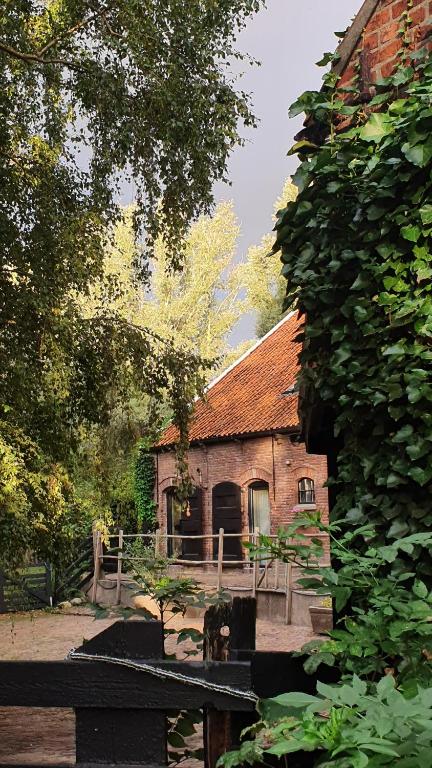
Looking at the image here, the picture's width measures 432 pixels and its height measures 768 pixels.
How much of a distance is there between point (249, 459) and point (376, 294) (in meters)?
18.5

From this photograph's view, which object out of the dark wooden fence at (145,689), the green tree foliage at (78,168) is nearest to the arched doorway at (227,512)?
the green tree foliage at (78,168)

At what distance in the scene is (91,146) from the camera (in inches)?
445

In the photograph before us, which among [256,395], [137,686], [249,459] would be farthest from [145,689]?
[256,395]

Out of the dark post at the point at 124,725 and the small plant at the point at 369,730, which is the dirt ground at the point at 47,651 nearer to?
the dark post at the point at 124,725

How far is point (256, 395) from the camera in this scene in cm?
2341

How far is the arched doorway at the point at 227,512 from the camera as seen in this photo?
74.6 feet

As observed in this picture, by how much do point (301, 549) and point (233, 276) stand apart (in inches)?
1348

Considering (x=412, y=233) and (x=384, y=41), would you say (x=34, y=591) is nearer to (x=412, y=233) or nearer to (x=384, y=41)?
(x=384, y=41)

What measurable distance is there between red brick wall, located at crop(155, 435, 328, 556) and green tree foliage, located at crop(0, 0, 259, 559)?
893 cm

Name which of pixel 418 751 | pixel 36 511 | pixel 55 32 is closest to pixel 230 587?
pixel 36 511

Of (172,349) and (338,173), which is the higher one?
(172,349)

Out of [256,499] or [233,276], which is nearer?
[256,499]

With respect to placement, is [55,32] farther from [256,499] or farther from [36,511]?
[256,499]

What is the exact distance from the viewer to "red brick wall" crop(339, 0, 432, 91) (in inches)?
177
